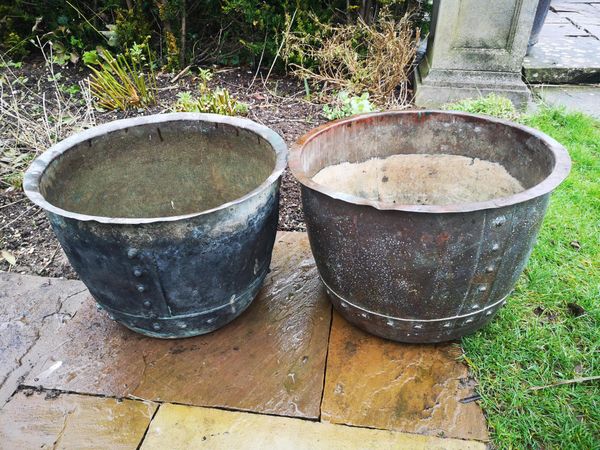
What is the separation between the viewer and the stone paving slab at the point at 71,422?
72.0 inches

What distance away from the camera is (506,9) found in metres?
4.03

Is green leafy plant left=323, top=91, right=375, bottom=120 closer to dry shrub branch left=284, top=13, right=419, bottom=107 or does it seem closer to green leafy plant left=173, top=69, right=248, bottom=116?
dry shrub branch left=284, top=13, right=419, bottom=107

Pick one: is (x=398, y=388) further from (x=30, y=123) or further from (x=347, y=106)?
(x=30, y=123)

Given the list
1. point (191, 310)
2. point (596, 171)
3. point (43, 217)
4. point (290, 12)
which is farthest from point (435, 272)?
point (290, 12)

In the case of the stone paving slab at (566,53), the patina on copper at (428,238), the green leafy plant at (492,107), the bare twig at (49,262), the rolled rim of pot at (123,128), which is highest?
the rolled rim of pot at (123,128)

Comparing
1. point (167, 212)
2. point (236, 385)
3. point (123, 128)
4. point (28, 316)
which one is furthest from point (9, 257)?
point (236, 385)

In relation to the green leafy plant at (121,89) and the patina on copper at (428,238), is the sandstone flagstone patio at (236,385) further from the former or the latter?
the green leafy plant at (121,89)

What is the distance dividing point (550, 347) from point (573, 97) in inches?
135

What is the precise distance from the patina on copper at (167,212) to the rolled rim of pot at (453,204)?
0.34 feet

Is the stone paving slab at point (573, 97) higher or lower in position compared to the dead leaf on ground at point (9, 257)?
lower

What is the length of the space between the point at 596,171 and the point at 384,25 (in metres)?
2.11

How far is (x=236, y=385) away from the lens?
6.61ft

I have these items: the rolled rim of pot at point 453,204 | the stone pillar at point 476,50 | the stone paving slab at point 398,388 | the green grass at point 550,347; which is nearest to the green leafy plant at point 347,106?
the stone pillar at point 476,50

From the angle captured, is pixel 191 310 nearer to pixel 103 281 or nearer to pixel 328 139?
pixel 103 281
